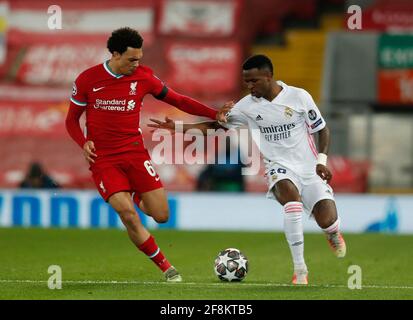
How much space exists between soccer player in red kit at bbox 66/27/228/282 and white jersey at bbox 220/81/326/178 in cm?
108

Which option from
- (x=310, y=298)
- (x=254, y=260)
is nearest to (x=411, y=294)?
(x=310, y=298)

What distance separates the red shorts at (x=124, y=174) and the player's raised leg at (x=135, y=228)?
9 centimetres

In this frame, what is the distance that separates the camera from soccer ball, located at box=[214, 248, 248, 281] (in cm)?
1074

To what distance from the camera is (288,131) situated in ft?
34.9

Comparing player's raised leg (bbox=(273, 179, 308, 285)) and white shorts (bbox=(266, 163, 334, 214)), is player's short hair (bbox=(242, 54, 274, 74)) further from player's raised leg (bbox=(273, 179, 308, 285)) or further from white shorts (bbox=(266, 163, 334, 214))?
player's raised leg (bbox=(273, 179, 308, 285))

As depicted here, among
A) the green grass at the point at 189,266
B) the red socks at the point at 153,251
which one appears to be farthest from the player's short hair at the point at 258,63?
the green grass at the point at 189,266

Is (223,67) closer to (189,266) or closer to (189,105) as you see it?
(189,266)

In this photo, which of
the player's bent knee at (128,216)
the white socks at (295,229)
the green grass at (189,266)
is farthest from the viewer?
the white socks at (295,229)

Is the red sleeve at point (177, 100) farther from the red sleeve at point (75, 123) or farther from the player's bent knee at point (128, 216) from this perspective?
the player's bent knee at point (128, 216)

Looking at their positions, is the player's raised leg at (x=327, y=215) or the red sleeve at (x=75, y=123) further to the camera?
the player's raised leg at (x=327, y=215)

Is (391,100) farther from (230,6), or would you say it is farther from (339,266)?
(339,266)

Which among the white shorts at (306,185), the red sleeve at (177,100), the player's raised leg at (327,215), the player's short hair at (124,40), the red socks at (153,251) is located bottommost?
the red socks at (153,251)

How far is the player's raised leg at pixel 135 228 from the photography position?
1023cm

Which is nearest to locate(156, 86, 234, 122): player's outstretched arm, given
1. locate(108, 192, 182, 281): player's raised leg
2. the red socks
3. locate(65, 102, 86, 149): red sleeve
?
locate(65, 102, 86, 149): red sleeve
